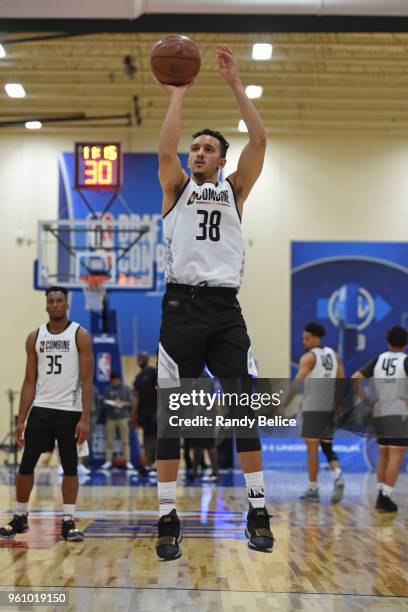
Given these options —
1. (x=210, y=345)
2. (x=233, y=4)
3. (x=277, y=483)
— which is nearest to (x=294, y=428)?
(x=210, y=345)

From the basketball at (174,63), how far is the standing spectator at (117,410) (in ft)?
32.5

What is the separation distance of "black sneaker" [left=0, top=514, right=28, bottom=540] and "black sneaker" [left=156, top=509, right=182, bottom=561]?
293 cm

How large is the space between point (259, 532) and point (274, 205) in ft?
49.3

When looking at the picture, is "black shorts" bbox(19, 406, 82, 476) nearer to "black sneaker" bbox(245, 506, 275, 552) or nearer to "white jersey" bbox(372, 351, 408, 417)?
"white jersey" bbox(372, 351, 408, 417)

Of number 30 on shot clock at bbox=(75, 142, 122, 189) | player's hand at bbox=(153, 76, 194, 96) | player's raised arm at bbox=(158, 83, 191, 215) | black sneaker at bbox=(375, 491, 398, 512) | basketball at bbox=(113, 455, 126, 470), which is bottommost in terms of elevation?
basketball at bbox=(113, 455, 126, 470)

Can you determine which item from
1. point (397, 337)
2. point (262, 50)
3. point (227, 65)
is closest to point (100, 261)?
point (262, 50)

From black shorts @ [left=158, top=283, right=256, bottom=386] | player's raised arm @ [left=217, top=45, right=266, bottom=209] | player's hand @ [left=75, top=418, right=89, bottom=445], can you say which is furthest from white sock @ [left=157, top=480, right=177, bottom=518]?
player's hand @ [left=75, top=418, right=89, bottom=445]

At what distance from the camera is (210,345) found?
4211mm

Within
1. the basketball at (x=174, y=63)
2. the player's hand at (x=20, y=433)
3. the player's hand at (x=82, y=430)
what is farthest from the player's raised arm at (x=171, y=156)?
the player's hand at (x=20, y=433)

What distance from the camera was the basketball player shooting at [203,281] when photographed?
413 cm

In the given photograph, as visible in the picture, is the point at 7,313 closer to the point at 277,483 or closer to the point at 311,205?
the point at 311,205

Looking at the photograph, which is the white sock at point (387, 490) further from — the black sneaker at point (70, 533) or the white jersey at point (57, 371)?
the white jersey at point (57, 371)

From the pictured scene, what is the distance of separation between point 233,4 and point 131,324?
9.25m

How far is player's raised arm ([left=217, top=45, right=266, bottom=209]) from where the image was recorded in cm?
424
